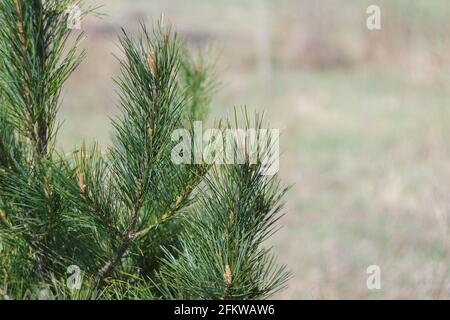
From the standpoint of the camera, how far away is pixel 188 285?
172cm

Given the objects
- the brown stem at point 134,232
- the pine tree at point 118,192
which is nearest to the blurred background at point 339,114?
the pine tree at point 118,192

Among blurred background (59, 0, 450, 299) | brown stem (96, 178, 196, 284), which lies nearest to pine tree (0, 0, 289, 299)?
brown stem (96, 178, 196, 284)

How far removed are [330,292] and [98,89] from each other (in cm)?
637

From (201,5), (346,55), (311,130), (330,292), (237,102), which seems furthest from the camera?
(201,5)

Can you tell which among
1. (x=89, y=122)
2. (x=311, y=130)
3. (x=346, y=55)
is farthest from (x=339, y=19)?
(x=89, y=122)

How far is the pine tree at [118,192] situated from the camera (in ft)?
5.49

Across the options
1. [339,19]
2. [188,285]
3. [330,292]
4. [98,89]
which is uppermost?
[339,19]

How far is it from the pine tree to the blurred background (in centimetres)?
12

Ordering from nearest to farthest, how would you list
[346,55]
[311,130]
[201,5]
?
[311,130]
[346,55]
[201,5]

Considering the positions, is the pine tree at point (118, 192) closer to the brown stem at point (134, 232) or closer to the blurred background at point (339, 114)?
the brown stem at point (134, 232)

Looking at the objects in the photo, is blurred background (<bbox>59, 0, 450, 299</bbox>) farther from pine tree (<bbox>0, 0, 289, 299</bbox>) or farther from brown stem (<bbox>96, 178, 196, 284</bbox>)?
brown stem (<bbox>96, 178, 196, 284</bbox>)

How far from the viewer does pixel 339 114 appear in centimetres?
893

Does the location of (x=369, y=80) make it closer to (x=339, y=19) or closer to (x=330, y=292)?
(x=339, y=19)

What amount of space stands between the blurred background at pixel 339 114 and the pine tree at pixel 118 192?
122 mm
